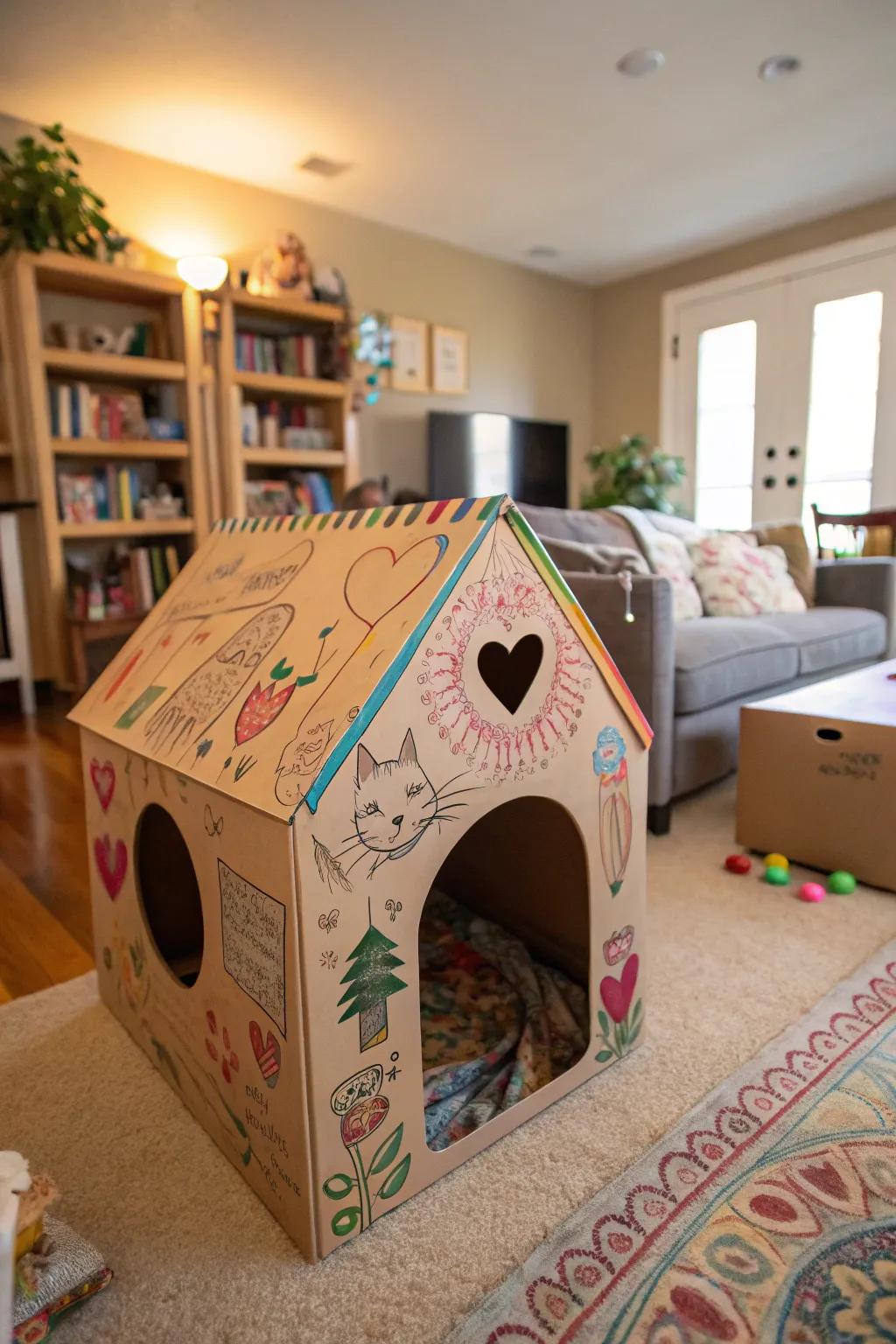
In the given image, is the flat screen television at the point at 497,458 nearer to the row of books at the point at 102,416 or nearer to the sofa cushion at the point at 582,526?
the row of books at the point at 102,416

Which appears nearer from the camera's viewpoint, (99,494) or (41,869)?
(41,869)

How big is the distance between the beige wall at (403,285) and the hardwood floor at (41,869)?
2.69 m

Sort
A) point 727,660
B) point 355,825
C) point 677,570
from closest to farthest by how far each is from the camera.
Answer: point 355,825
point 727,660
point 677,570

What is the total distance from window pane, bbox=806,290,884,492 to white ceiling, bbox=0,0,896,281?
630 mm

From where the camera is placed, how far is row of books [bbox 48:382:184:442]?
3406 mm

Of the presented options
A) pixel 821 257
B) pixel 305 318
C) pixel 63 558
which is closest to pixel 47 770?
pixel 63 558

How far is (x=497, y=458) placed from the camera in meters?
5.21

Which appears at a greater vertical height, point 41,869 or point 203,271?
point 203,271

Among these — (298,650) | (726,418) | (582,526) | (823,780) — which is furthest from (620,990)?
(726,418)

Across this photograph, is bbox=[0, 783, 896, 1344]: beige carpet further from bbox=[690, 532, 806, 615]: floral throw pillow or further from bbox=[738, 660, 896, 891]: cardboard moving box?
bbox=[690, 532, 806, 615]: floral throw pillow

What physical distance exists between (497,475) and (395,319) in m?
1.15

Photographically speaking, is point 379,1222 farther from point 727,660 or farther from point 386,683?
point 727,660

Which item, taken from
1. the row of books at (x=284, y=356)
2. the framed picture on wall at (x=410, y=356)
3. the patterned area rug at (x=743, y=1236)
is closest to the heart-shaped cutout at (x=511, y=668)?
the patterned area rug at (x=743, y=1236)

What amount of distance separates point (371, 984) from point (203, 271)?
12.5ft
